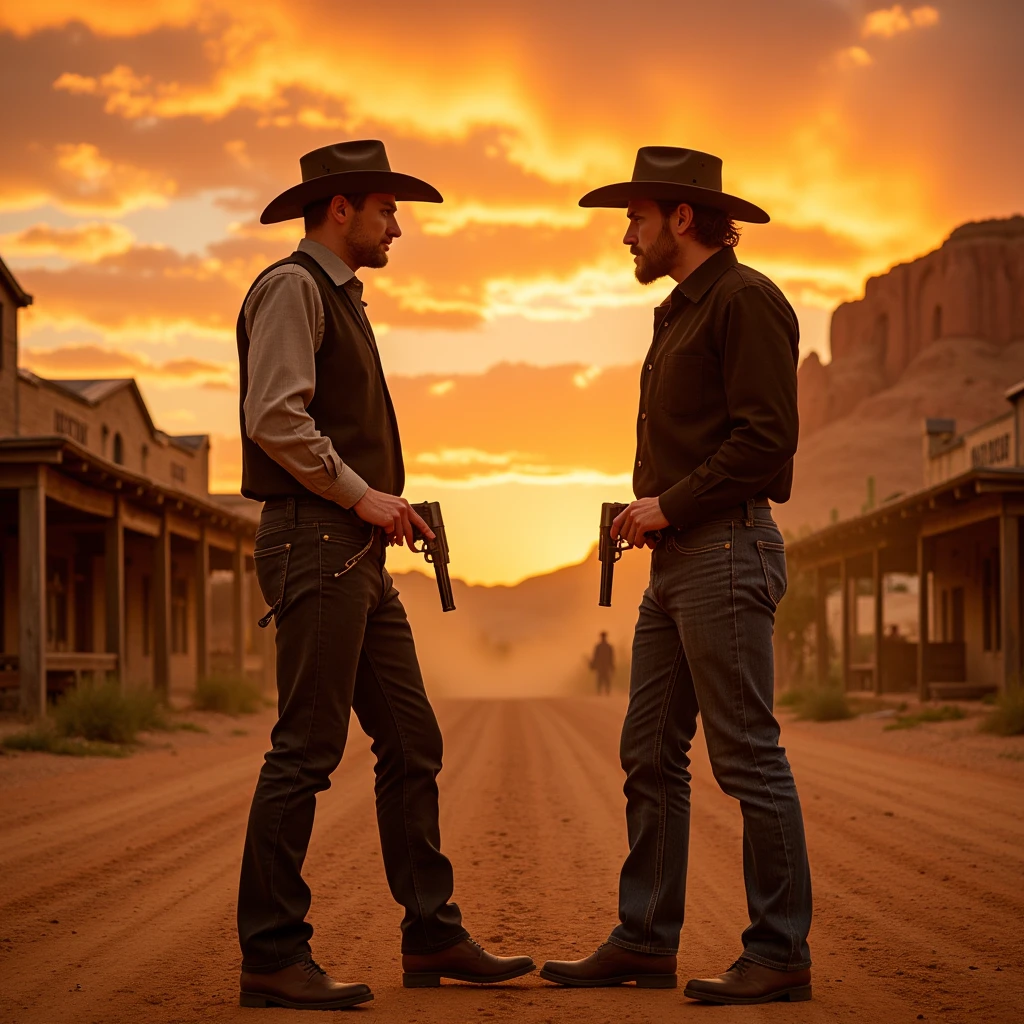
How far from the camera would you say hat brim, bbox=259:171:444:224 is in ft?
13.4

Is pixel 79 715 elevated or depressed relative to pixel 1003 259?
depressed

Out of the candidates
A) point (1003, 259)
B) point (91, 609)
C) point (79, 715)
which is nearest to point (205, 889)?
point (79, 715)

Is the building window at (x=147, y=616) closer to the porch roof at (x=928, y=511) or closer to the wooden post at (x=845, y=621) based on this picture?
the porch roof at (x=928, y=511)

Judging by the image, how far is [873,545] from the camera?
26.4 metres

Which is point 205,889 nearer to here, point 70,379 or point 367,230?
point 367,230

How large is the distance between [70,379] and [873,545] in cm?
1688

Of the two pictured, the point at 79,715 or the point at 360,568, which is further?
the point at 79,715

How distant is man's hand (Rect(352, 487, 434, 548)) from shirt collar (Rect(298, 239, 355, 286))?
63 centimetres

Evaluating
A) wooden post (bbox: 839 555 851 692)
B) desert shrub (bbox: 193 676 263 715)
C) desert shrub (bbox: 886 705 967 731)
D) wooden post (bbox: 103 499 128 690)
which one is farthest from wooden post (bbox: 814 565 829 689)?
wooden post (bbox: 103 499 128 690)

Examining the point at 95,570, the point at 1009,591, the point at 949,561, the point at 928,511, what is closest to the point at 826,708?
the point at 928,511

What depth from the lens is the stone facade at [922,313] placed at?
436 ft

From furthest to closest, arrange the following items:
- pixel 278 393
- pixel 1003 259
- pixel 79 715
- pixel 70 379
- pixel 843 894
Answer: pixel 1003 259, pixel 70 379, pixel 79 715, pixel 843 894, pixel 278 393

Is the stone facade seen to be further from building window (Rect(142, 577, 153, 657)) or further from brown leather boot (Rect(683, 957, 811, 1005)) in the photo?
brown leather boot (Rect(683, 957, 811, 1005))

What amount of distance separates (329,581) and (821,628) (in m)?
29.3
